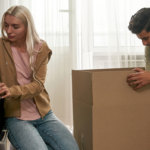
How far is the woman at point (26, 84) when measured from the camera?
114cm

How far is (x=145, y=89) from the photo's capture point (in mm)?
1027

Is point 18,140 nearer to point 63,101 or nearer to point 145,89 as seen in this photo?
point 145,89

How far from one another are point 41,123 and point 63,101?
2.88 feet

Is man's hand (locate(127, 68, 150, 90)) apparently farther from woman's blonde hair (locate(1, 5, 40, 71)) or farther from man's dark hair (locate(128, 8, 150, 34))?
woman's blonde hair (locate(1, 5, 40, 71))

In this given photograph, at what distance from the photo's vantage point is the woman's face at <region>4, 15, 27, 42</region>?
1.18m

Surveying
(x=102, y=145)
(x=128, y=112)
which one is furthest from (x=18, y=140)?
(x=128, y=112)

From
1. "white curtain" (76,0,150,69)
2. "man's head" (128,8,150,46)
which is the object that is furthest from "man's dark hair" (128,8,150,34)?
"white curtain" (76,0,150,69)

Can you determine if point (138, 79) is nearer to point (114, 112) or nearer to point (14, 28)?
point (114, 112)

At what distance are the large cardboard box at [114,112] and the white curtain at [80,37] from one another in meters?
1.05

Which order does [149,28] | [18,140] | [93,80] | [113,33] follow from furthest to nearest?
[113,33]
[149,28]
[18,140]
[93,80]

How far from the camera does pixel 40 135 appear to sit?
4.05 feet

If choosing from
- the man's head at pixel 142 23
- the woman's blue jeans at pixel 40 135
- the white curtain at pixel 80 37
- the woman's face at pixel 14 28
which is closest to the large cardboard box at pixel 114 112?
the woman's blue jeans at pixel 40 135

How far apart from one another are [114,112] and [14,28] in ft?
2.20

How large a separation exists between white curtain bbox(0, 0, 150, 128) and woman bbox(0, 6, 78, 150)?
77 cm
